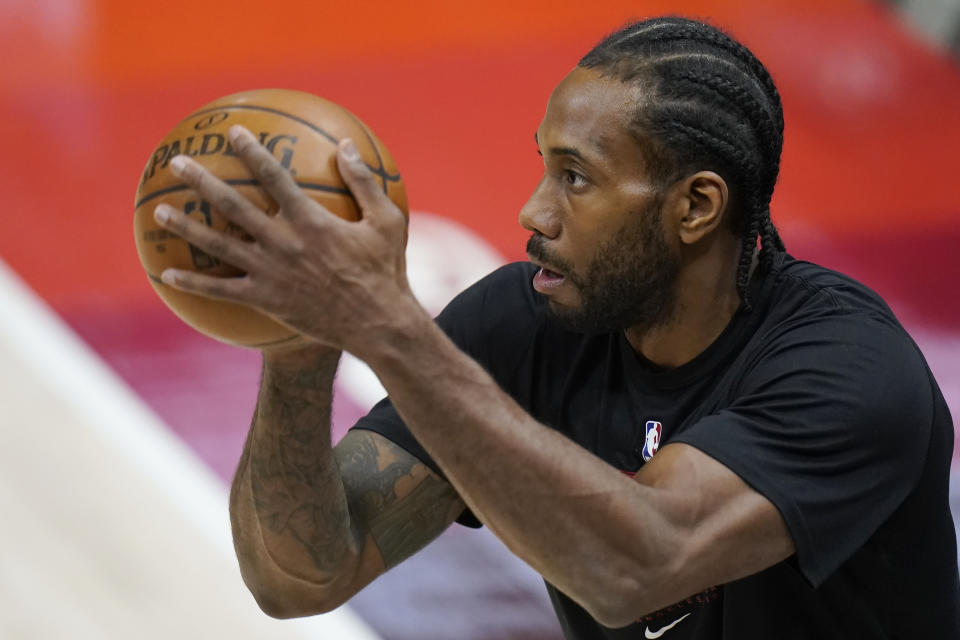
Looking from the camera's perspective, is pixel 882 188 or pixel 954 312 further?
pixel 882 188

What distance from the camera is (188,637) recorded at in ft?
11.9

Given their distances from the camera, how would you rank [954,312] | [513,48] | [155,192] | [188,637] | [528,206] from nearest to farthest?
[155,192] < [528,206] < [188,637] < [954,312] < [513,48]

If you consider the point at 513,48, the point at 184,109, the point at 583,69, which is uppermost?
the point at 583,69

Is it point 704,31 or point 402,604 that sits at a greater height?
point 704,31

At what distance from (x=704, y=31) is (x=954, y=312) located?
3040 millimetres

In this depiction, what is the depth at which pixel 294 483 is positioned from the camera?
92.8 inches

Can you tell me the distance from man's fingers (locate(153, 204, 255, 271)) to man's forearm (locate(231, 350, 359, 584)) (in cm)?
50

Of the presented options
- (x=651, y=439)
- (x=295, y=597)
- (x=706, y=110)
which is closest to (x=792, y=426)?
(x=651, y=439)

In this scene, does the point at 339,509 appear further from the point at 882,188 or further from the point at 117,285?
the point at 882,188

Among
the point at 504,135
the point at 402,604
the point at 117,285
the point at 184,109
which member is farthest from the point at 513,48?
the point at 402,604

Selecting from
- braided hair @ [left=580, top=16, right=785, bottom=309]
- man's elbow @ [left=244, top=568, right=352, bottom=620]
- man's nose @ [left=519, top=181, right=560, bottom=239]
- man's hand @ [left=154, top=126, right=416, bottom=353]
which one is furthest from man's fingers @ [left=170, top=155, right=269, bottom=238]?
man's elbow @ [left=244, top=568, right=352, bottom=620]

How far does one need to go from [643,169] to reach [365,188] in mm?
663

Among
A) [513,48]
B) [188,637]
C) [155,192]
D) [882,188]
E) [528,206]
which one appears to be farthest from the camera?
[513,48]

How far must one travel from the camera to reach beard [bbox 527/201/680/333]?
92.7 inches
